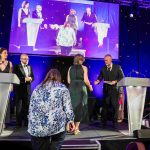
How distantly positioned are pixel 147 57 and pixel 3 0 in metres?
5.02

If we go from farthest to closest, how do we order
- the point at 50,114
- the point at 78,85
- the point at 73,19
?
the point at 73,19, the point at 78,85, the point at 50,114

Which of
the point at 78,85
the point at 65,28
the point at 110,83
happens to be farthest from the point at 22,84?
the point at 65,28

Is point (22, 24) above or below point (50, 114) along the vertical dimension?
above

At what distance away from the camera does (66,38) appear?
804cm

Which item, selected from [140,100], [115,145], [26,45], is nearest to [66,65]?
[26,45]

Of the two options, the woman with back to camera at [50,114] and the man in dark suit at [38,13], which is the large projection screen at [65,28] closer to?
the man in dark suit at [38,13]

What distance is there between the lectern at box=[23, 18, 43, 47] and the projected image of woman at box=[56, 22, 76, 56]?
0.67 meters

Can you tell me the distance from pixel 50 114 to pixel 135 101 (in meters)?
2.12

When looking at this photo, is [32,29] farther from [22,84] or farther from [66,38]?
[22,84]

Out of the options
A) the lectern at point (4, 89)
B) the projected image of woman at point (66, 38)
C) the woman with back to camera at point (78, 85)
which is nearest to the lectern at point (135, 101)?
the woman with back to camera at point (78, 85)

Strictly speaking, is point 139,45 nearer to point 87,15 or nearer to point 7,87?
point 87,15

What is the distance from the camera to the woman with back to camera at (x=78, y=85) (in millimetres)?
4824

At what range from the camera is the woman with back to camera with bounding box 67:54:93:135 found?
482 cm

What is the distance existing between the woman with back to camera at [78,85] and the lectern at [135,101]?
2.23 feet
